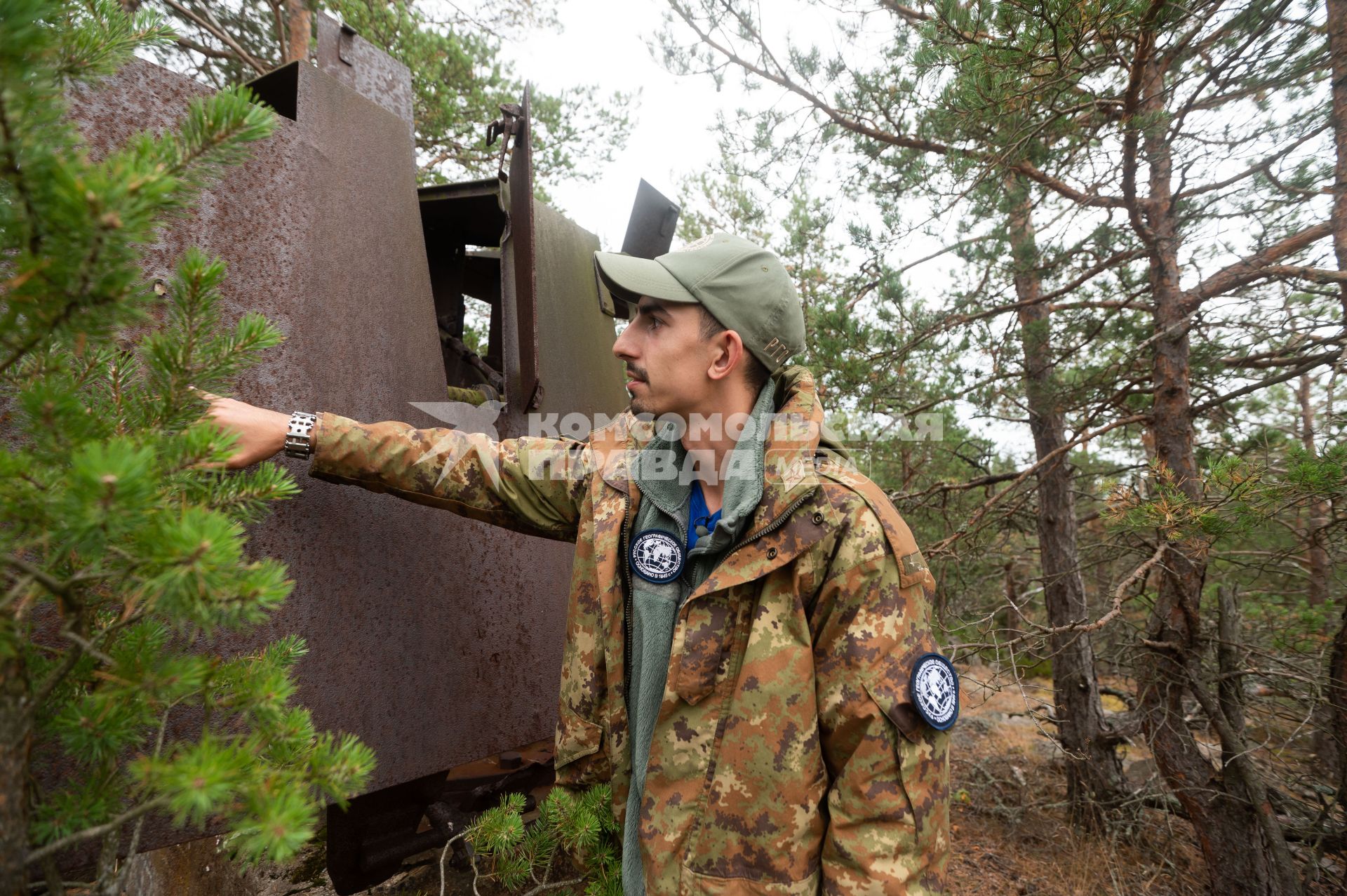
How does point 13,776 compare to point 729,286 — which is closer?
point 13,776

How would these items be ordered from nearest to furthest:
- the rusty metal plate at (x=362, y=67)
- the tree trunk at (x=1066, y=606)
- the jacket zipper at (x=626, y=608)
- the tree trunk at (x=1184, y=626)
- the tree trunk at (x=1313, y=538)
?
1. the jacket zipper at (x=626, y=608)
2. the rusty metal plate at (x=362, y=67)
3. the tree trunk at (x=1313, y=538)
4. the tree trunk at (x=1184, y=626)
5. the tree trunk at (x=1066, y=606)

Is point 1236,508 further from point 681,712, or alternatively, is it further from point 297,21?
point 297,21

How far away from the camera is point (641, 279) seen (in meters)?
1.82

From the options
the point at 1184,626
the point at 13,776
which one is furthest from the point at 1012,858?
the point at 13,776

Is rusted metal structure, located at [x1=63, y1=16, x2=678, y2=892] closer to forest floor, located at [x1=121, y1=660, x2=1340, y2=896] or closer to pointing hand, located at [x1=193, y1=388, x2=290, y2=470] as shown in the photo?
Answer: pointing hand, located at [x1=193, y1=388, x2=290, y2=470]

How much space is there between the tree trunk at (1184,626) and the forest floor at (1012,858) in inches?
10.5

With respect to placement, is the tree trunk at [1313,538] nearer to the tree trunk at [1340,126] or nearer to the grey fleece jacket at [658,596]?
the tree trunk at [1340,126]

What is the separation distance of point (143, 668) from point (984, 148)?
388 centimetres

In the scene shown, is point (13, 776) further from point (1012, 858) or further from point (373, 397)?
point (1012, 858)

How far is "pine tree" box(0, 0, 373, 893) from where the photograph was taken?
2.02ft

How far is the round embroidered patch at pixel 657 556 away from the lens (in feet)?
5.70

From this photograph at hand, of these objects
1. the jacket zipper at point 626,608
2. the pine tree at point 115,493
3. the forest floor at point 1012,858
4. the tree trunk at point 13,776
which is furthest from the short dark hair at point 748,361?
the forest floor at point 1012,858

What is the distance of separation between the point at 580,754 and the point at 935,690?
0.90 m

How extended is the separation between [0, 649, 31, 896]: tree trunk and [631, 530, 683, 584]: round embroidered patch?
3.87 feet
